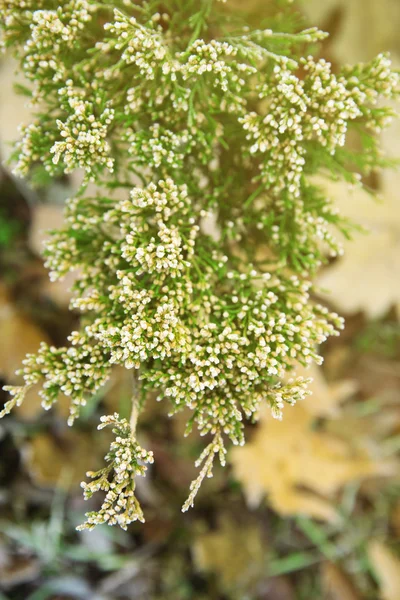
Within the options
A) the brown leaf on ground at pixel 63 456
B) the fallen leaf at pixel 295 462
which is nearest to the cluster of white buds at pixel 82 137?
the fallen leaf at pixel 295 462

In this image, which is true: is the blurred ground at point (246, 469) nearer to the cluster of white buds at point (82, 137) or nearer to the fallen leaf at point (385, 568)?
the fallen leaf at point (385, 568)

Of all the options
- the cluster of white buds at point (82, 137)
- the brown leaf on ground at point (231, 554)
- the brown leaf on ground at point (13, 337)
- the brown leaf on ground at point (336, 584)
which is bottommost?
the brown leaf on ground at point (336, 584)

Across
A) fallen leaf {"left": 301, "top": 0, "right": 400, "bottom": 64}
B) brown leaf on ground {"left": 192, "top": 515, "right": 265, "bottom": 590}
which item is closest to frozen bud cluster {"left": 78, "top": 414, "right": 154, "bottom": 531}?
brown leaf on ground {"left": 192, "top": 515, "right": 265, "bottom": 590}

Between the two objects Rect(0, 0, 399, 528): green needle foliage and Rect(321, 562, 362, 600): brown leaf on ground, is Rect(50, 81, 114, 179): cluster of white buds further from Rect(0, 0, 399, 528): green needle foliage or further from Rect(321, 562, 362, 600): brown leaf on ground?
Rect(321, 562, 362, 600): brown leaf on ground

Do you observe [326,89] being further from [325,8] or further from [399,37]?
[399,37]

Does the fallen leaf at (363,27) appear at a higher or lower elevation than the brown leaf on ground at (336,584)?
higher

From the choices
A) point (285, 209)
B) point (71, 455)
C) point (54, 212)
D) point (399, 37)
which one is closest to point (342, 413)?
point (71, 455)

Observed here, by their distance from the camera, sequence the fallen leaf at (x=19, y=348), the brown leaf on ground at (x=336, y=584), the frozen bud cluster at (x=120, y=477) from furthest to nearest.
Result: the brown leaf on ground at (x=336, y=584)
the fallen leaf at (x=19, y=348)
the frozen bud cluster at (x=120, y=477)

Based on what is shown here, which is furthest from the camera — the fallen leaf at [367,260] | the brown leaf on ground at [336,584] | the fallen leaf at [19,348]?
the brown leaf on ground at [336,584]

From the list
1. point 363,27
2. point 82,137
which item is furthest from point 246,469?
point 363,27
